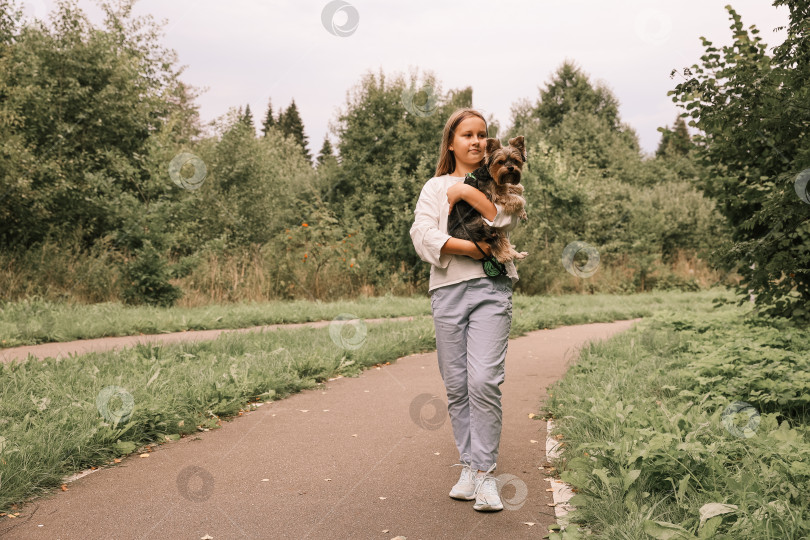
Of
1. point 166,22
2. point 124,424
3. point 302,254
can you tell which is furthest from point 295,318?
point 166,22

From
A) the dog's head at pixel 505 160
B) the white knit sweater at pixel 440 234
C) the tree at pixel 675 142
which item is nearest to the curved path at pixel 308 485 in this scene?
the white knit sweater at pixel 440 234

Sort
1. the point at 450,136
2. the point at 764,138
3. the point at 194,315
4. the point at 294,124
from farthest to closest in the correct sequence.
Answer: the point at 294,124 < the point at 194,315 < the point at 764,138 < the point at 450,136

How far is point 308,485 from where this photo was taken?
3.67 metres

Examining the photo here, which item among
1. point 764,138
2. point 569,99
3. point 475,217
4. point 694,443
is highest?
point 569,99

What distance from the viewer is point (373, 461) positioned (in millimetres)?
4156

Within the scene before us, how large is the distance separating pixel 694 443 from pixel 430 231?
1787 millimetres

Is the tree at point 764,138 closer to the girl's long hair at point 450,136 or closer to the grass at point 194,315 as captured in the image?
the girl's long hair at point 450,136

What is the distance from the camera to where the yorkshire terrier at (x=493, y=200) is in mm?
3395

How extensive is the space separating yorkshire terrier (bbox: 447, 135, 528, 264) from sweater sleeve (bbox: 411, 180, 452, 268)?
0.41 feet

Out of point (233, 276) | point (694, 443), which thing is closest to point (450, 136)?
point (694, 443)

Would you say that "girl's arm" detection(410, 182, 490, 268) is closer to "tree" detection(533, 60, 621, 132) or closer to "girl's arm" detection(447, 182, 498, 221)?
"girl's arm" detection(447, 182, 498, 221)

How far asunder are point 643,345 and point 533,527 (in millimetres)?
5235

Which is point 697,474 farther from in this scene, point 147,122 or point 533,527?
point 147,122

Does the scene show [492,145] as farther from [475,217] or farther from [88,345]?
[88,345]
